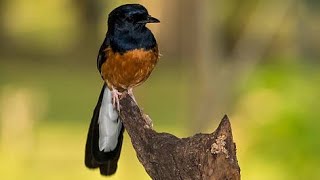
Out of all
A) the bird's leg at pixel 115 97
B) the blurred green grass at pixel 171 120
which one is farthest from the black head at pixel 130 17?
the blurred green grass at pixel 171 120

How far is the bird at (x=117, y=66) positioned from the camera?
3013 millimetres

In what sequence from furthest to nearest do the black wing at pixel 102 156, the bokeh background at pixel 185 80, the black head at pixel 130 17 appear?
1. the bokeh background at pixel 185 80
2. the black wing at pixel 102 156
3. the black head at pixel 130 17

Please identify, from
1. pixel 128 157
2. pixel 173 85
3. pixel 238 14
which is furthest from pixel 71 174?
pixel 173 85

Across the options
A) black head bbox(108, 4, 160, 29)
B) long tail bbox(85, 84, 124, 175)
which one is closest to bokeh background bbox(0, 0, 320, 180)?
long tail bbox(85, 84, 124, 175)

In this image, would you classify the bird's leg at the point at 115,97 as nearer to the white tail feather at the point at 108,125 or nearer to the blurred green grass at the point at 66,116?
the white tail feather at the point at 108,125

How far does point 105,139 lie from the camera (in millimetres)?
3070

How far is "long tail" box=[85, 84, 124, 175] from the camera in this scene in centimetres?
307

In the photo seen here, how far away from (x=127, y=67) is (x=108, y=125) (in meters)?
0.23

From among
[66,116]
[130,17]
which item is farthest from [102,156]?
[66,116]

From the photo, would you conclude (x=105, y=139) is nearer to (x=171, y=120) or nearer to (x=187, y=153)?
(x=187, y=153)

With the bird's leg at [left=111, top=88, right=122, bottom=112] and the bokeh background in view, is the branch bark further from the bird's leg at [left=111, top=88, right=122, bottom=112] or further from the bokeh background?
the bokeh background

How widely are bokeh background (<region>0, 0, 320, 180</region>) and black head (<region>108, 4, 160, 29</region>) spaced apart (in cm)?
170

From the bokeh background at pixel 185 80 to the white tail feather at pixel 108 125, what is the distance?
157 centimetres

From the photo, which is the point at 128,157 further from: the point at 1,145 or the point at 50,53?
the point at 50,53
